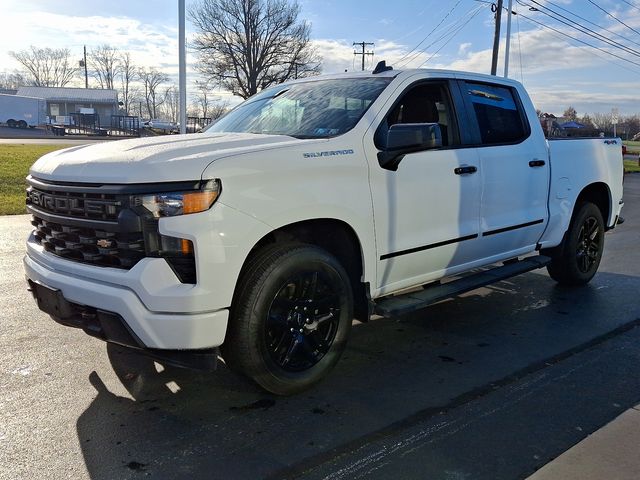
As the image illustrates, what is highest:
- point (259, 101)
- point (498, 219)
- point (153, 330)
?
point (259, 101)

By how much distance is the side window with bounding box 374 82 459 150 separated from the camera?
447cm

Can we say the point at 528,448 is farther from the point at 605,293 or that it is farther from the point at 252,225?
the point at 605,293

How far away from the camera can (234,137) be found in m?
3.91

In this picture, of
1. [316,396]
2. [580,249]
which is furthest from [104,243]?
[580,249]

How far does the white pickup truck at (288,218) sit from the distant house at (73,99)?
81018mm

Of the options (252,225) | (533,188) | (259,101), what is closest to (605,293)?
(533,188)

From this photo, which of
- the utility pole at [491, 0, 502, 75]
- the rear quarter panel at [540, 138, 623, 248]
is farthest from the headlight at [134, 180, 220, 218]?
the utility pole at [491, 0, 502, 75]

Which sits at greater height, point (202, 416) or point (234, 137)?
point (234, 137)

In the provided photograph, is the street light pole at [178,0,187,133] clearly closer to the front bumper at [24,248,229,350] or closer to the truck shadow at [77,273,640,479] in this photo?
the truck shadow at [77,273,640,479]

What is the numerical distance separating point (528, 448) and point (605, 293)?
3740 mm

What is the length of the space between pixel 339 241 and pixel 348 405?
105cm

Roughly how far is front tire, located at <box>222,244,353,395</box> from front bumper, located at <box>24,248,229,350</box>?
192mm

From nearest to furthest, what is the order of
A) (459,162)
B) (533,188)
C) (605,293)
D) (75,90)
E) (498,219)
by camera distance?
(459,162) < (498,219) < (533,188) < (605,293) < (75,90)

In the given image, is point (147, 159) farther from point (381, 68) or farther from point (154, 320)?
point (381, 68)
